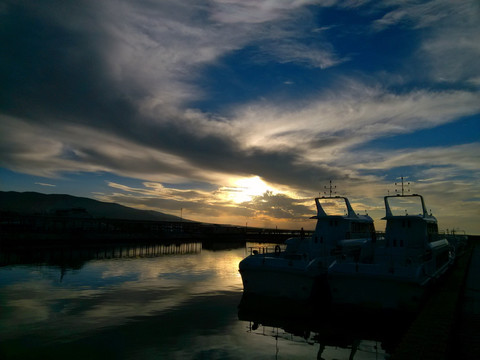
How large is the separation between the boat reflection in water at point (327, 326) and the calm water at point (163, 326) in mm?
54

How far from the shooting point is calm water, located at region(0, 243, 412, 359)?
14805 millimetres

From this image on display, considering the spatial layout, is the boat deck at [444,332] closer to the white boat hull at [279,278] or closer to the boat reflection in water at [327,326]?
the boat reflection in water at [327,326]

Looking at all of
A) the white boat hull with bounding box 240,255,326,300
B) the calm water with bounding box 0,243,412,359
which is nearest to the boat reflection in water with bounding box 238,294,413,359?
the calm water with bounding box 0,243,412,359

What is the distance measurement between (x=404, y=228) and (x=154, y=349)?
19966mm

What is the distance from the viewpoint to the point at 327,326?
19.7 m

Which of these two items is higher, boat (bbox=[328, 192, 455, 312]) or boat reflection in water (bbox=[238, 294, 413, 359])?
boat (bbox=[328, 192, 455, 312])

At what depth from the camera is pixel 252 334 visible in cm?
1773

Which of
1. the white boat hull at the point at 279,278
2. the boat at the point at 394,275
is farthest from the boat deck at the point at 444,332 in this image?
the white boat hull at the point at 279,278

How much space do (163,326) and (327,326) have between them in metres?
9.43

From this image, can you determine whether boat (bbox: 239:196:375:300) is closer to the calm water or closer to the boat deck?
the calm water

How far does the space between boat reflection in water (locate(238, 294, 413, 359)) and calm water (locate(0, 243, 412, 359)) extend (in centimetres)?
5

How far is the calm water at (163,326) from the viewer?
583 inches

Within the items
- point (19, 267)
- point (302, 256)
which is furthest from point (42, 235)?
point (302, 256)

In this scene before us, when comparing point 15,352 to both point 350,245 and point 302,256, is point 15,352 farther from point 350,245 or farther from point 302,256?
point 350,245
